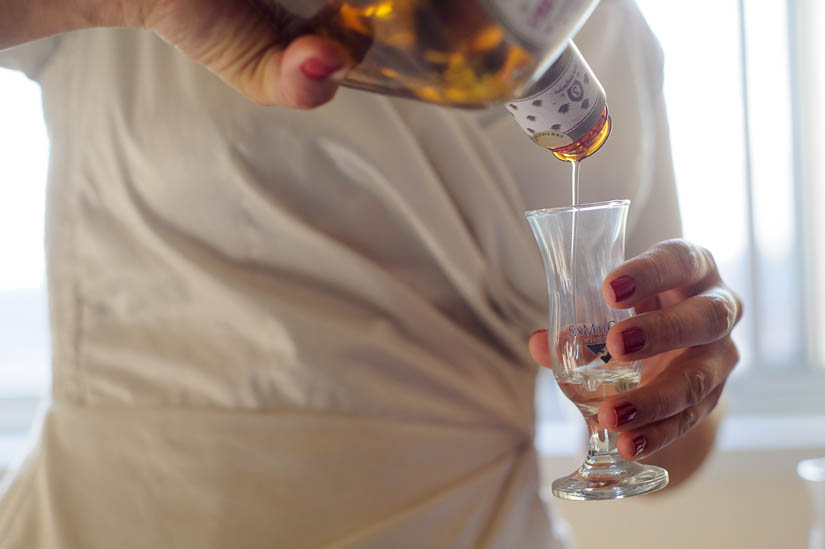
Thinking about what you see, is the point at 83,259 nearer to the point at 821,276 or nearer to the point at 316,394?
the point at 316,394

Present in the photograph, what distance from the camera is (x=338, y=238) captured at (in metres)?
0.70

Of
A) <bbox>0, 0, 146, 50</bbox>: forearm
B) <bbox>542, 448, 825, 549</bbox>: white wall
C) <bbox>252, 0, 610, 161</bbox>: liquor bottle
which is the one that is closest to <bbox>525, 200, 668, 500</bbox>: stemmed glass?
<bbox>252, 0, 610, 161</bbox>: liquor bottle

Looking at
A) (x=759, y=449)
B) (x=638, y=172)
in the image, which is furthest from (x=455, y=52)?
(x=759, y=449)

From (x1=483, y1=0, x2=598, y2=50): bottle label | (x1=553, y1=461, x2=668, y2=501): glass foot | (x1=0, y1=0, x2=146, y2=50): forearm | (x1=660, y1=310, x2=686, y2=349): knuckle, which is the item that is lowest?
(x1=553, y1=461, x2=668, y2=501): glass foot

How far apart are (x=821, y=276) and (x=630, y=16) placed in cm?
112

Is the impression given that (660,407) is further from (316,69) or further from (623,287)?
(316,69)

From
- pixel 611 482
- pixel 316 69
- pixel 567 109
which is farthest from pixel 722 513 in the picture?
pixel 316 69

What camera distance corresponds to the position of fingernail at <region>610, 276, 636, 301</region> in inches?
16.8

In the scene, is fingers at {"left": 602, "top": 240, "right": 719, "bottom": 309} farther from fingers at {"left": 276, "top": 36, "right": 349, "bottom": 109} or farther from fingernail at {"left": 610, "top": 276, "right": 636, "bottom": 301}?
fingers at {"left": 276, "top": 36, "right": 349, "bottom": 109}

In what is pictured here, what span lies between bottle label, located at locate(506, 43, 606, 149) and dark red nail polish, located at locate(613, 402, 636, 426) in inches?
5.4

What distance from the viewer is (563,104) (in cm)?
38

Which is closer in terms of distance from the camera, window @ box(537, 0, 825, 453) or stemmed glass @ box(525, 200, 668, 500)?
stemmed glass @ box(525, 200, 668, 500)

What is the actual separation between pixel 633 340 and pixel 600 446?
76 millimetres

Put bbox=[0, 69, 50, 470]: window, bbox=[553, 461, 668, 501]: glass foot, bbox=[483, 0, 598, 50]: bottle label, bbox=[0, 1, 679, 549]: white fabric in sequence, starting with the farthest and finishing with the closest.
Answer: bbox=[0, 69, 50, 470]: window, bbox=[0, 1, 679, 549]: white fabric, bbox=[553, 461, 668, 501]: glass foot, bbox=[483, 0, 598, 50]: bottle label
